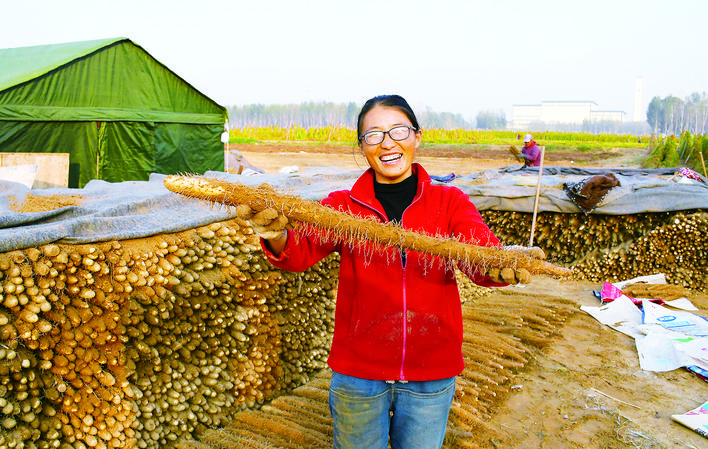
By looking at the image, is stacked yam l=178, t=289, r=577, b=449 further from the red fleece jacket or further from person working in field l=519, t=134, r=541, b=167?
person working in field l=519, t=134, r=541, b=167

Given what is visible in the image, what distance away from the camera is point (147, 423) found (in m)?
2.45

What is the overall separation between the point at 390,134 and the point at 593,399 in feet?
9.93

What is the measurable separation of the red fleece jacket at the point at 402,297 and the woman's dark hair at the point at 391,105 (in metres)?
0.24

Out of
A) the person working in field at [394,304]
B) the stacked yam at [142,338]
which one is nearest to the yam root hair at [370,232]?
the person working in field at [394,304]

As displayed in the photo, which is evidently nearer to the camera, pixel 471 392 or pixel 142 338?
pixel 142 338

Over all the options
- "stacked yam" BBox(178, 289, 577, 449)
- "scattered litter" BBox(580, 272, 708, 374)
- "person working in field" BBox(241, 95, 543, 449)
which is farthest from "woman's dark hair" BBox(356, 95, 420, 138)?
"scattered litter" BBox(580, 272, 708, 374)

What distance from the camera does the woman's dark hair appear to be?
1.77 meters

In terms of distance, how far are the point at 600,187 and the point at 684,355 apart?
2669 mm

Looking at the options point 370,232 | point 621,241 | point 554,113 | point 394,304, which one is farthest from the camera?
point 554,113

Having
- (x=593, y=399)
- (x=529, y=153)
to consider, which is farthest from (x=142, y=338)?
(x=529, y=153)

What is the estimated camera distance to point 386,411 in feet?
5.31

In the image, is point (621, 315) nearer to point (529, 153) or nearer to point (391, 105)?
point (391, 105)

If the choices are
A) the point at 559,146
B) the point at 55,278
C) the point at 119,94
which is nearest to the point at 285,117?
the point at 559,146

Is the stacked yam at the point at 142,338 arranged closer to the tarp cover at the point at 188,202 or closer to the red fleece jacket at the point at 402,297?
the tarp cover at the point at 188,202
